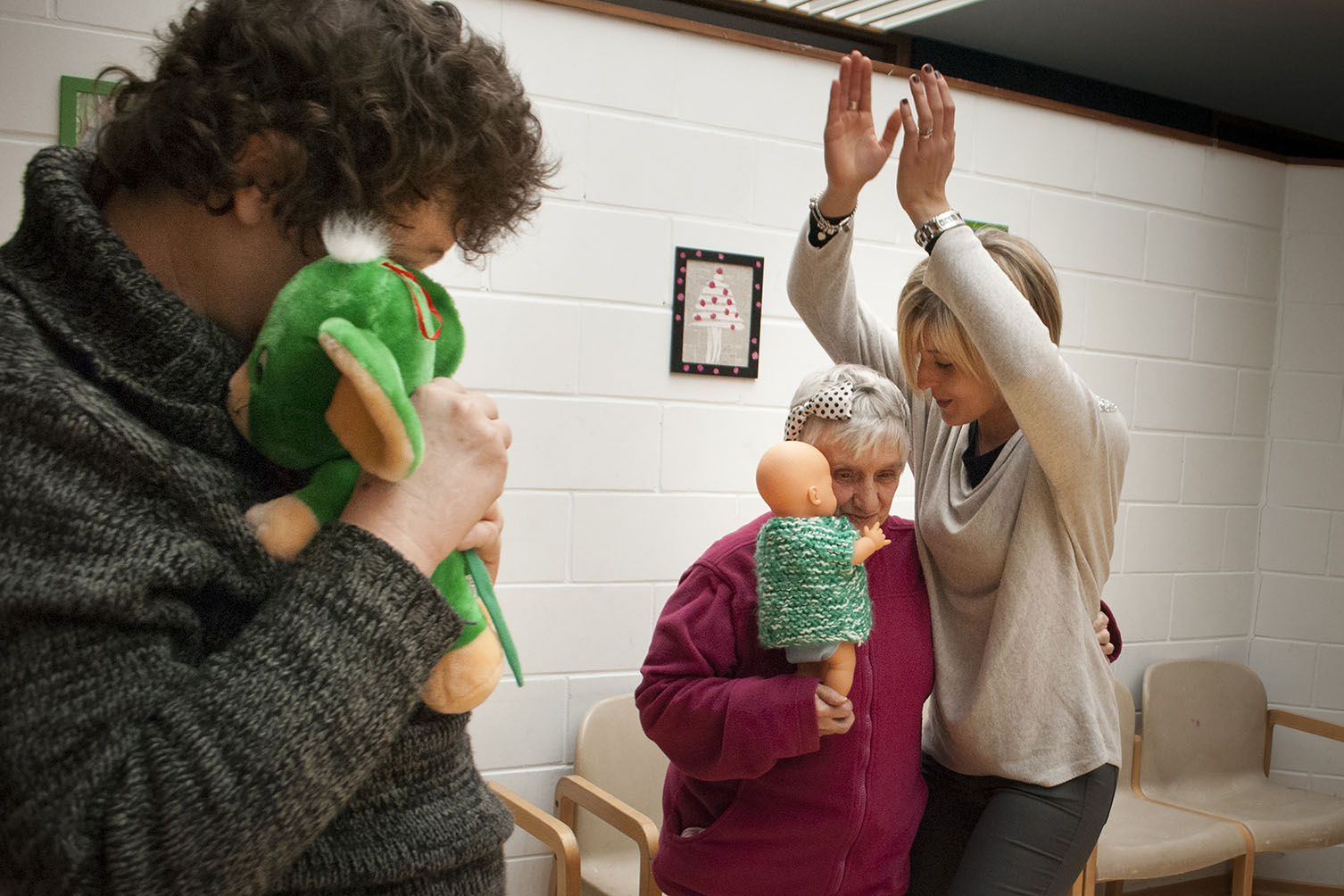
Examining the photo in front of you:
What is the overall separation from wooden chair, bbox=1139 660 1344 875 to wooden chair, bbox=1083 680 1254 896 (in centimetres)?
17

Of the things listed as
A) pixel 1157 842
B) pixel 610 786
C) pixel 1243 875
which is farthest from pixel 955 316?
pixel 1243 875

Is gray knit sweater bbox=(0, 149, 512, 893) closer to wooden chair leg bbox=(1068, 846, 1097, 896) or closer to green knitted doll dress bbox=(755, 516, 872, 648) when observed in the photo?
green knitted doll dress bbox=(755, 516, 872, 648)

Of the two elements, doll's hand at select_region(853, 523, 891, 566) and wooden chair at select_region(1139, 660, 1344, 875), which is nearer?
doll's hand at select_region(853, 523, 891, 566)

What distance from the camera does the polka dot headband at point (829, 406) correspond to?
1.71 m

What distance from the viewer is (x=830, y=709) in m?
1.59

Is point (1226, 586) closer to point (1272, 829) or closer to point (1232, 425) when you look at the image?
point (1232, 425)

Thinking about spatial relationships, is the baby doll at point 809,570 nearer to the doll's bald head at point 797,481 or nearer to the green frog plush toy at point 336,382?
the doll's bald head at point 797,481

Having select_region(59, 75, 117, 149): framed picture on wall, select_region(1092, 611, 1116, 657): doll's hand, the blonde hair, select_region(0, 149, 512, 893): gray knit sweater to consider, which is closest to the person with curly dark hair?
select_region(0, 149, 512, 893): gray knit sweater

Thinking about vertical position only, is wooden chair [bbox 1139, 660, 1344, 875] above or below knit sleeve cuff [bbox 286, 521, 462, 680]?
below

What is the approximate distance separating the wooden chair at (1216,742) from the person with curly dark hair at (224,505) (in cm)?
312

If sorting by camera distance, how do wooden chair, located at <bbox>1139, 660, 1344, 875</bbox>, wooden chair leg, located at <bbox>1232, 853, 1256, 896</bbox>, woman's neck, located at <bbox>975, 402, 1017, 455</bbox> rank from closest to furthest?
woman's neck, located at <bbox>975, 402, 1017, 455</bbox> → wooden chair leg, located at <bbox>1232, 853, 1256, 896</bbox> → wooden chair, located at <bbox>1139, 660, 1344, 875</bbox>

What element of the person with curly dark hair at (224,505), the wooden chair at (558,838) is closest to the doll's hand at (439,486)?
the person with curly dark hair at (224,505)

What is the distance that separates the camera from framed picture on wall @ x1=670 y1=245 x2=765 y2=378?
2.83m

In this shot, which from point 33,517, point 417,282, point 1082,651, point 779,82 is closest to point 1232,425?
point 779,82
